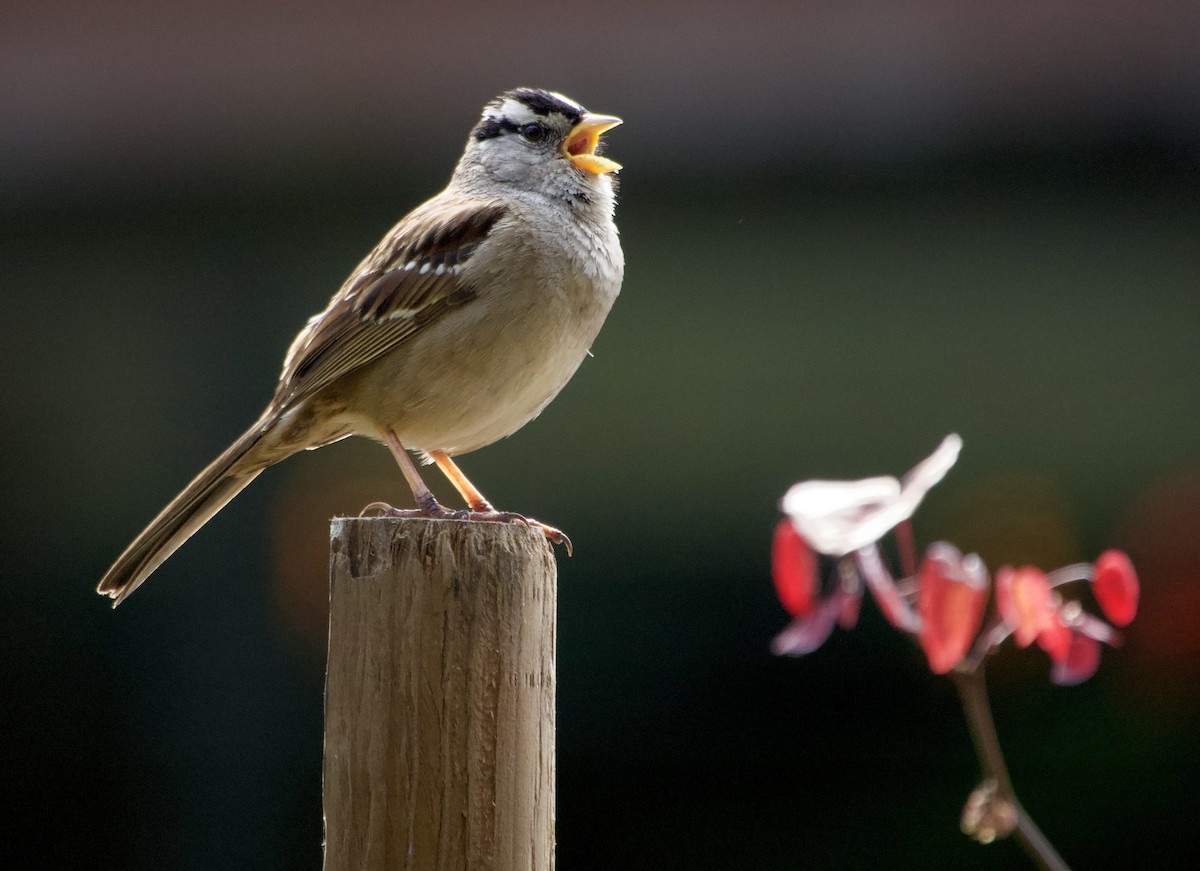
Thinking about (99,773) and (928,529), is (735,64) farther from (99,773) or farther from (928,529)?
(99,773)

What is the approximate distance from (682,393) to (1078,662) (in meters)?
5.14

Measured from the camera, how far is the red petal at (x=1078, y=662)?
6.76 ft

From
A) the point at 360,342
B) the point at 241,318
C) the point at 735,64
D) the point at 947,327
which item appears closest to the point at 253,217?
the point at 241,318

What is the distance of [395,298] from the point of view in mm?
3799

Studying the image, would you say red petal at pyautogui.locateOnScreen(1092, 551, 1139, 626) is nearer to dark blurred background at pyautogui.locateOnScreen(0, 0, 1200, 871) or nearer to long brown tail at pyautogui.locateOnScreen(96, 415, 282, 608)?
long brown tail at pyautogui.locateOnScreen(96, 415, 282, 608)

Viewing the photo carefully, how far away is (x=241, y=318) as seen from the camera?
24.6 feet

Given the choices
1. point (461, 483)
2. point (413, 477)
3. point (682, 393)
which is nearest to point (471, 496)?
point (461, 483)

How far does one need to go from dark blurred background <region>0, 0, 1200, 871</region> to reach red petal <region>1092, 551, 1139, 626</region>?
181 inches

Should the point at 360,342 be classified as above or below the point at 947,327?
below

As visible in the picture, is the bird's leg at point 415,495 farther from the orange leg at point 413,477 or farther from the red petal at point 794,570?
the red petal at point 794,570

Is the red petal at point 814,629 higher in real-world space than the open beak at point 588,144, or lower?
lower

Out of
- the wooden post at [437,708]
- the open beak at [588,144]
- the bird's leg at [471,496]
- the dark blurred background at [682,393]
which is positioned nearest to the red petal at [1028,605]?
the wooden post at [437,708]

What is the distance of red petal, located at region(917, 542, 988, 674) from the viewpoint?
1.91 m

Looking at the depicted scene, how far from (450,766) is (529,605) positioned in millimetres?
279
